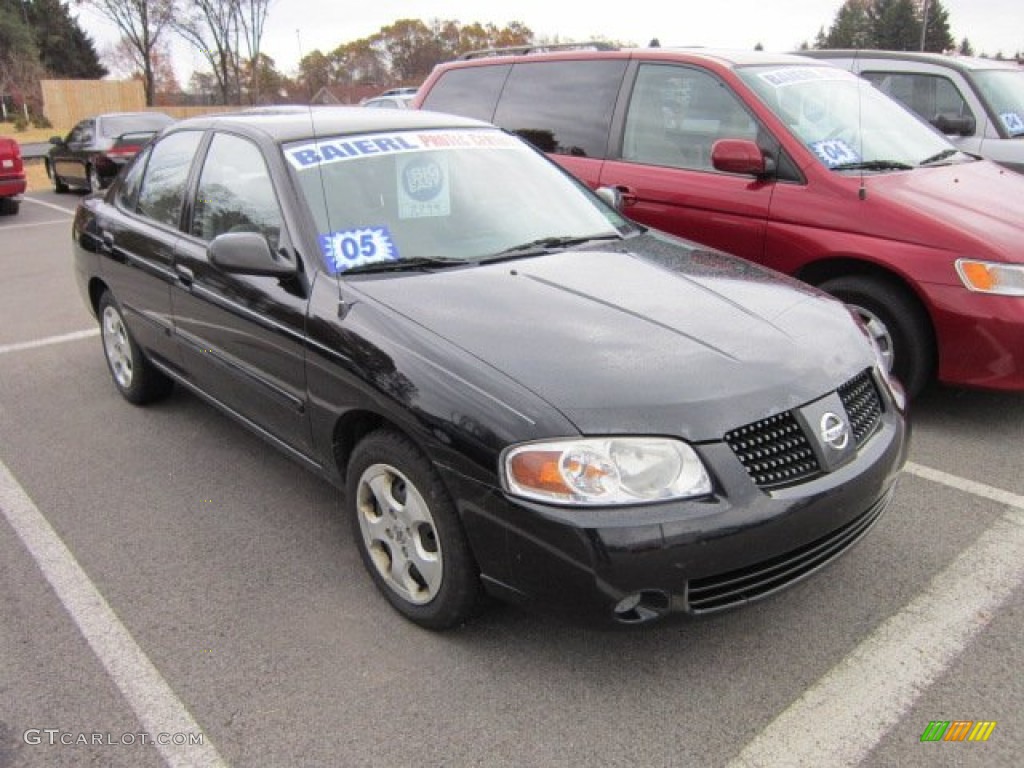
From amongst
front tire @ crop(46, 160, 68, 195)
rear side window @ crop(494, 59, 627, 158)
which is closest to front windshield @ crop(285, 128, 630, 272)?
rear side window @ crop(494, 59, 627, 158)

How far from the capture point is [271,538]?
3355mm

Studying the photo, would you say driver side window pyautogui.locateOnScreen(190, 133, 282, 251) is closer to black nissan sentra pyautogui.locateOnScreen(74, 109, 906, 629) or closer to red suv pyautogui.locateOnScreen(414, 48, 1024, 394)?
black nissan sentra pyautogui.locateOnScreen(74, 109, 906, 629)

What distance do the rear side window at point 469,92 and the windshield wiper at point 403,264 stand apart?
3.26 m

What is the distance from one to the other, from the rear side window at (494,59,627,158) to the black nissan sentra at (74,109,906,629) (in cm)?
165

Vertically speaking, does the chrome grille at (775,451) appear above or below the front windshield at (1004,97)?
below

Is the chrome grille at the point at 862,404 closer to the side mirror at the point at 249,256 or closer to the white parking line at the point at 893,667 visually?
the white parking line at the point at 893,667

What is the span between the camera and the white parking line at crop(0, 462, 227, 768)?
2.29m

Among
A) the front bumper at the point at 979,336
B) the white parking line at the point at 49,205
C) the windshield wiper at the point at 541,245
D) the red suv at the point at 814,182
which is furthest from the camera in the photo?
the white parking line at the point at 49,205

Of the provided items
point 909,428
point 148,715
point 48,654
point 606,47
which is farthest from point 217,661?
point 606,47

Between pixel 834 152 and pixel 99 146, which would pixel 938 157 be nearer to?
pixel 834 152

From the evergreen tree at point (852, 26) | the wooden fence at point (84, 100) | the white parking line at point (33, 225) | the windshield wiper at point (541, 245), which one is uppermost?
the evergreen tree at point (852, 26)

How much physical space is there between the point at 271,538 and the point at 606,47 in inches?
162

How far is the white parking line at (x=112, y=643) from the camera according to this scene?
2.29 meters

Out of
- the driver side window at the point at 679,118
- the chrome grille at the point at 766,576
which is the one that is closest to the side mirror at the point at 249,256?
the chrome grille at the point at 766,576
